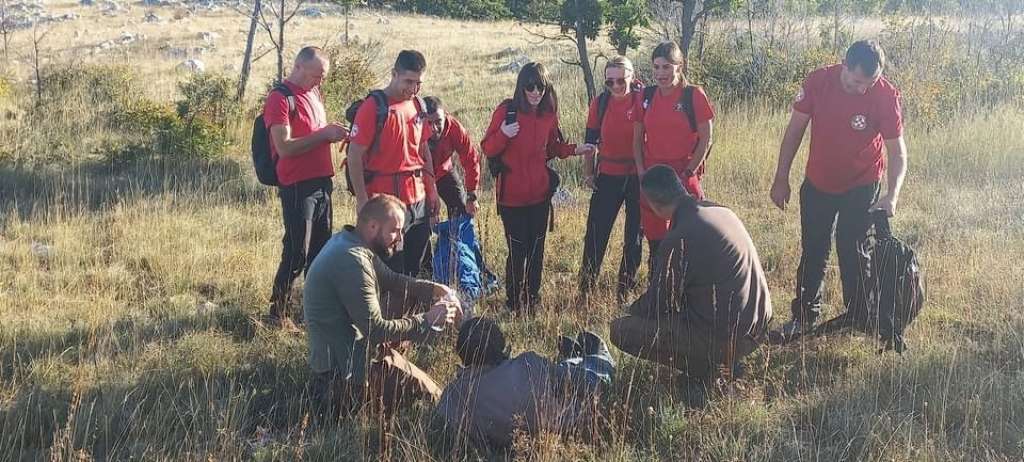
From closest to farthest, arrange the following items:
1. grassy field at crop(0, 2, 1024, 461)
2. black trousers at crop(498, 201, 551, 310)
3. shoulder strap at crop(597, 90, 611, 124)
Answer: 1. grassy field at crop(0, 2, 1024, 461)
2. black trousers at crop(498, 201, 551, 310)
3. shoulder strap at crop(597, 90, 611, 124)

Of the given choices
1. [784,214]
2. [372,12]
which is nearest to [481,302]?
[784,214]

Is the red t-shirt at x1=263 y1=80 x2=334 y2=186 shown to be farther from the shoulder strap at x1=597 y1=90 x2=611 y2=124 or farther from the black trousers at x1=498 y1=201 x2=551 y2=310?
the shoulder strap at x1=597 y1=90 x2=611 y2=124

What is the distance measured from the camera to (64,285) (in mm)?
5770

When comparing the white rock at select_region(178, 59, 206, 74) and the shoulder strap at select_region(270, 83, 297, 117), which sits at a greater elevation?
the white rock at select_region(178, 59, 206, 74)

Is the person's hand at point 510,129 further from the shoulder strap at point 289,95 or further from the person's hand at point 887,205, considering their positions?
the person's hand at point 887,205

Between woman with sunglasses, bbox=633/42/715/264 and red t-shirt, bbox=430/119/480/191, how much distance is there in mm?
1203

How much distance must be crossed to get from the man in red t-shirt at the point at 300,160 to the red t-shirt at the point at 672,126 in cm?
201

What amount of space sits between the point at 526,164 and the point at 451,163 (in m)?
0.77

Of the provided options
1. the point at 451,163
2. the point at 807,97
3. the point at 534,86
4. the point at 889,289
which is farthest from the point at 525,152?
the point at 889,289

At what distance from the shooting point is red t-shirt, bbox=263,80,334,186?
4.79 meters

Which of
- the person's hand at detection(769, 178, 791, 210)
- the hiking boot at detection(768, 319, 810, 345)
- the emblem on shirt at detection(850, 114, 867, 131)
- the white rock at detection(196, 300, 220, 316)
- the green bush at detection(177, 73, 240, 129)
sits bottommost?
the white rock at detection(196, 300, 220, 316)

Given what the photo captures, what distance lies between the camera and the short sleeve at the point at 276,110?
476 cm

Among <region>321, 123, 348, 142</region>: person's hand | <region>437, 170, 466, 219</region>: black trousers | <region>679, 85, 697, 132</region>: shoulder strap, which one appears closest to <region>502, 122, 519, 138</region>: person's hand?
<region>437, 170, 466, 219</region>: black trousers

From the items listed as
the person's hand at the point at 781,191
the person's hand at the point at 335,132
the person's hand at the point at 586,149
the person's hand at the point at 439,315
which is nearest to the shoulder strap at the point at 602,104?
the person's hand at the point at 586,149
